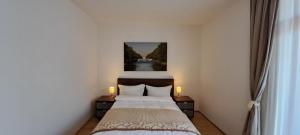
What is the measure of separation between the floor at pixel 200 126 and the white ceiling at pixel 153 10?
2.33m

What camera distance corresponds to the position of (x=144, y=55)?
5.44 meters

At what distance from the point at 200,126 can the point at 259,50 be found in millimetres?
2386

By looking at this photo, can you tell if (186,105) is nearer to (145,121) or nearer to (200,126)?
(200,126)

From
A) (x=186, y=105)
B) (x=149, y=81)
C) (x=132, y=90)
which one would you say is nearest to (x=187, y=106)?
(x=186, y=105)

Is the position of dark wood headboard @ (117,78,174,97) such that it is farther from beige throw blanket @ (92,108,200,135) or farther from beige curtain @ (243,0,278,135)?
beige curtain @ (243,0,278,135)

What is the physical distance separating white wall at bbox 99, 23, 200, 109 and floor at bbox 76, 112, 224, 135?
86cm

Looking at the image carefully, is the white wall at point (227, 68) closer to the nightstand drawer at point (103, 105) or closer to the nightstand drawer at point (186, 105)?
the nightstand drawer at point (186, 105)

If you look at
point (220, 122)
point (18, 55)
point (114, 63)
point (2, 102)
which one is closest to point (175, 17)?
point (114, 63)

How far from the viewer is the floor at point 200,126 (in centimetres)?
405

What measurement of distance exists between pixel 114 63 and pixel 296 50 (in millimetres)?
4118

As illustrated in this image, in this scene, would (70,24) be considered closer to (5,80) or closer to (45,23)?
(45,23)

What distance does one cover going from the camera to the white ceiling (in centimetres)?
365

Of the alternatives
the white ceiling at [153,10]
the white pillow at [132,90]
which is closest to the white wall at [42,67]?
the white ceiling at [153,10]

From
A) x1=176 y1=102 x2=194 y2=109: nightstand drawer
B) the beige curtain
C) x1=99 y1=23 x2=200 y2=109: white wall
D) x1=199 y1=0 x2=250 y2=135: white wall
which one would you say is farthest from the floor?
the beige curtain
